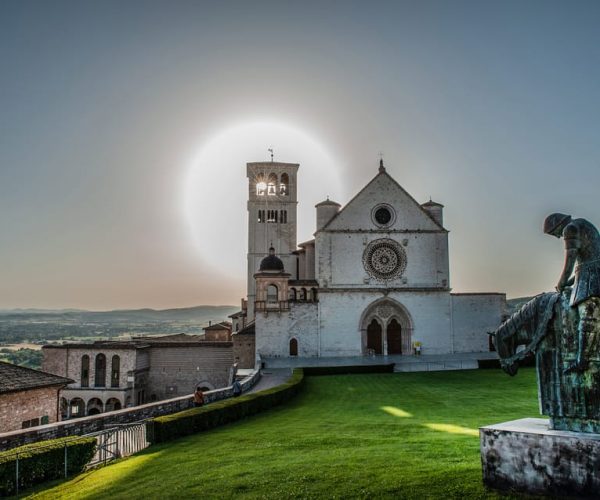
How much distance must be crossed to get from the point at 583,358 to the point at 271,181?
53.4 metres

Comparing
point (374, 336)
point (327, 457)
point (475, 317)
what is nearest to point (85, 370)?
point (374, 336)

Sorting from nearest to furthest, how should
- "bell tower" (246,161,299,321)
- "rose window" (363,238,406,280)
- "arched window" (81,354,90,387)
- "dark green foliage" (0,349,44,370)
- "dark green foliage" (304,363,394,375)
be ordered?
"dark green foliage" (304,363,394,375) → "arched window" (81,354,90,387) → "rose window" (363,238,406,280) → "bell tower" (246,161,299,321) → "dark green foliage" (0,349,44,370)

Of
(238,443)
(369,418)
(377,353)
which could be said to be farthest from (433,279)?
(238,443)

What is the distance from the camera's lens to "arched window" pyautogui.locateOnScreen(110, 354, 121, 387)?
139 ft

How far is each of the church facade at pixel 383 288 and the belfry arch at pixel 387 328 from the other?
8 centimetres

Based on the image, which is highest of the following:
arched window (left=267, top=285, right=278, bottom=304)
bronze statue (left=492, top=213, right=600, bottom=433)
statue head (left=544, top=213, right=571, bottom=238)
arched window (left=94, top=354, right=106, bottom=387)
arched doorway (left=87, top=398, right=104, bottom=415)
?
arched window (left=267, top=285, right=278, bottom=304)

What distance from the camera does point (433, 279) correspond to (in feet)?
149

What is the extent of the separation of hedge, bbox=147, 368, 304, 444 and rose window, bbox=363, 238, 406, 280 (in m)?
22.1

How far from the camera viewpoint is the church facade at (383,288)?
144ft

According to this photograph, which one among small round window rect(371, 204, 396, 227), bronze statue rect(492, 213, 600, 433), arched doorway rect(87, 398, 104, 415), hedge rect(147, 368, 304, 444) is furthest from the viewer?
small round window rect(371, 204, 396, 227)

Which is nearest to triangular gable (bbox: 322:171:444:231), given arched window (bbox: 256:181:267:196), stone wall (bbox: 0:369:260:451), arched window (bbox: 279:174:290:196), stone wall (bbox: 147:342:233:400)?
stone wall (bbox: 147:342:233:400)

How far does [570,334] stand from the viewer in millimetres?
6730

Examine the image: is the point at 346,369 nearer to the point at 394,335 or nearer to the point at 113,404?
the point at 394,335

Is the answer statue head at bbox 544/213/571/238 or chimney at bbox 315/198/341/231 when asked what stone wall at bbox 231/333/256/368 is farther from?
statue head at bbox 544/213/571/238
